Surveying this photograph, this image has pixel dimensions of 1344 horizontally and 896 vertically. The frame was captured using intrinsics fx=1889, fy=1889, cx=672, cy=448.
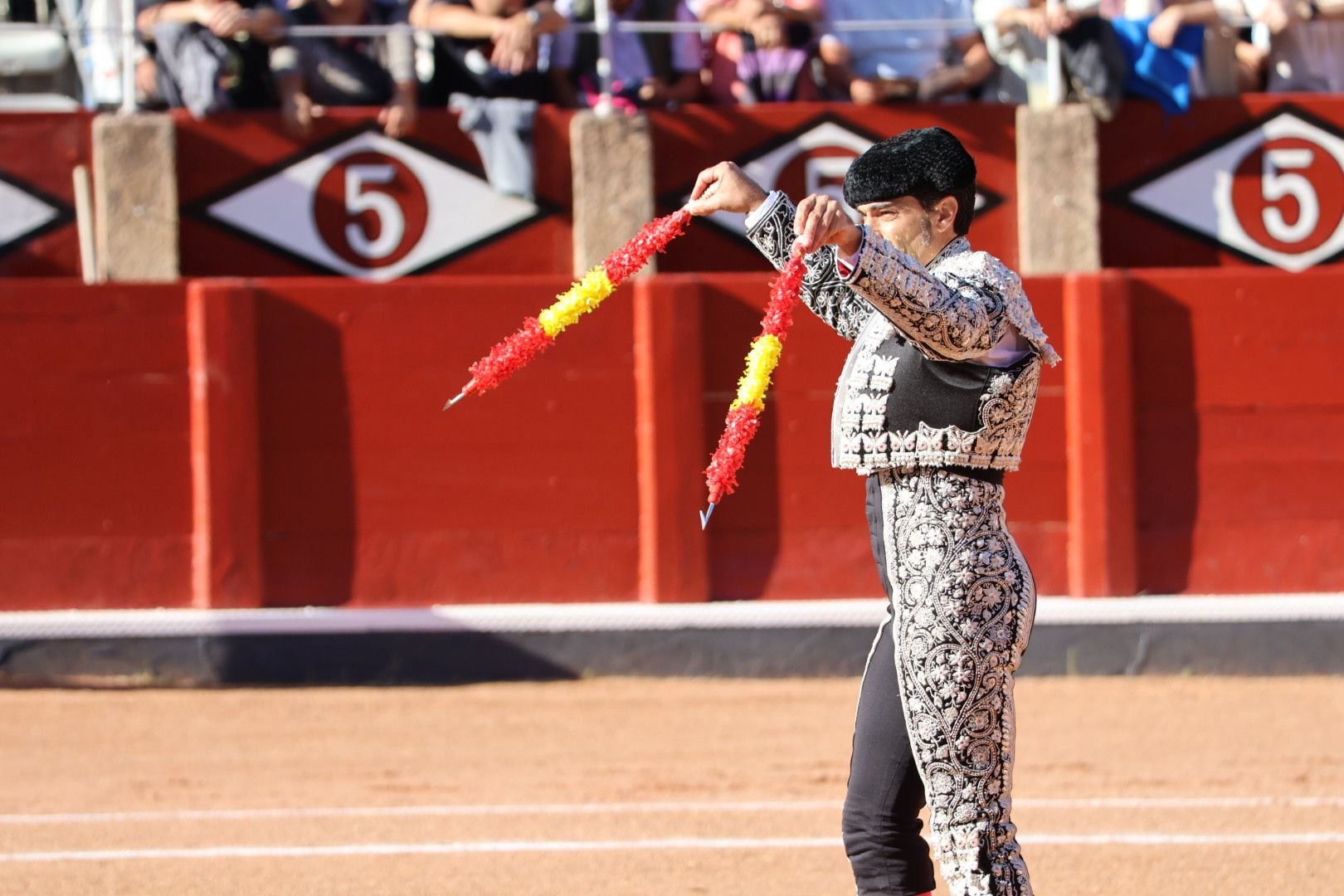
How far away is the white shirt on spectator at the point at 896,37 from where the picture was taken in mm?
7359

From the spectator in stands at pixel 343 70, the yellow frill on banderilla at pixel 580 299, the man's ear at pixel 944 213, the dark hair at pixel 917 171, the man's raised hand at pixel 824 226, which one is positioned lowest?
the yellow frill on banderilla at pixel 580 299

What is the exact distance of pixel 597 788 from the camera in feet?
17.0

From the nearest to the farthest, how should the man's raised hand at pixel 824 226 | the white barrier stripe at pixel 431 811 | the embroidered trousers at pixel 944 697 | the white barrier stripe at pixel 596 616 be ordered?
the man's raised hand at pixel 824 226
the embroidered trousers at pixel 944 697
the white barrier stripe at pixel 431 811
the white barrier stripe at pixel 596 616

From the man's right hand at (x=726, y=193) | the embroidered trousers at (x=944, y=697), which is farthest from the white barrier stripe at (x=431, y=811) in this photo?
the man's right hand at (x=726, y=193)

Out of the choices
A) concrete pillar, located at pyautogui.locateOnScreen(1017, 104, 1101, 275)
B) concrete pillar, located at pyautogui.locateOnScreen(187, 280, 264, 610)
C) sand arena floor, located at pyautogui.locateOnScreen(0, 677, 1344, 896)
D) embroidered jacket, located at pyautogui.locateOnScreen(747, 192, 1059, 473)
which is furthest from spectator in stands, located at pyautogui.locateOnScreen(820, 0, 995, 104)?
embroidered jacket, located at pyautogui.locateOnScreen(747, 192, 1059, 473)

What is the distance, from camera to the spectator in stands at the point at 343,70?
23.3 feet

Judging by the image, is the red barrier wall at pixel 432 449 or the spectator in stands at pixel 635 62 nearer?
the red barrier wall at pixel 432 449

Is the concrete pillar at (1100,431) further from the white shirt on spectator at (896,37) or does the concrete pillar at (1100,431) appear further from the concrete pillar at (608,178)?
the concrete pillar at (608,178)

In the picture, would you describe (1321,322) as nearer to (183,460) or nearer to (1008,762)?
(183,460)

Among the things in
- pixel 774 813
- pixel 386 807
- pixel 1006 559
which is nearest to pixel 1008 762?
pixel 1006 559

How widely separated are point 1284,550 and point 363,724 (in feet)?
11.4

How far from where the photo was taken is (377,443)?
694 cm

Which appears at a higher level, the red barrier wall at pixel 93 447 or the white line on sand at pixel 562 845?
the red barrier wall at pixel 93 447

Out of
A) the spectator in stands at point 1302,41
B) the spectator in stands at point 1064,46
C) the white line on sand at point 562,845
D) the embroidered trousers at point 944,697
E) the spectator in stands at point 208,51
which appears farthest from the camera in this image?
the spectator in stands at point 1302,41
